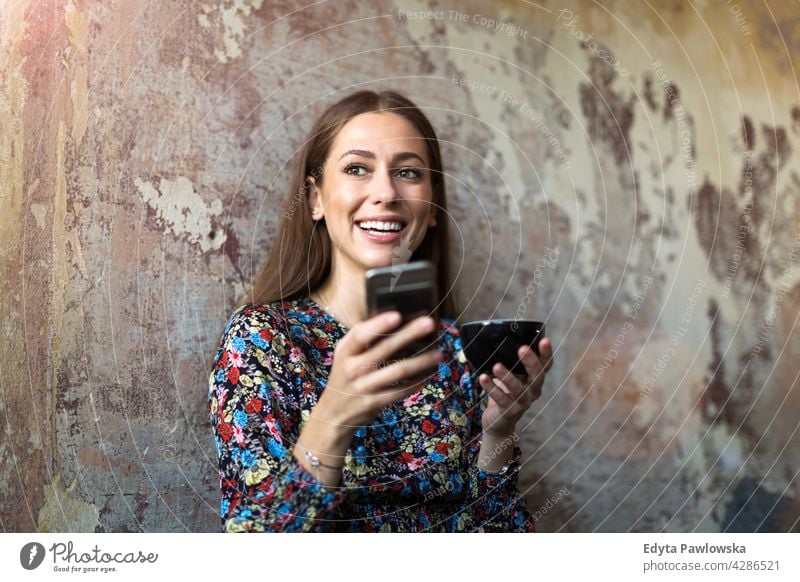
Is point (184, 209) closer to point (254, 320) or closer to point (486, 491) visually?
point (254, 320)

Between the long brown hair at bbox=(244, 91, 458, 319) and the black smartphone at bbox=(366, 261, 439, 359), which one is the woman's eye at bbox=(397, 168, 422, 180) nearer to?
the long brown hair at bbox=(244, 91, 458, 319)

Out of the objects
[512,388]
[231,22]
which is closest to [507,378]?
[512,388]

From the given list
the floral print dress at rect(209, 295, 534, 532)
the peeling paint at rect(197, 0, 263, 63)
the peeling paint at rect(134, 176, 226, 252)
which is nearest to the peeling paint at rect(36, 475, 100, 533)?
the floral print dress at rect(209, 295, 534, 532)

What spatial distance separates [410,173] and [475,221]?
20 centimetres

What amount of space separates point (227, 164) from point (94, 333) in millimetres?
241

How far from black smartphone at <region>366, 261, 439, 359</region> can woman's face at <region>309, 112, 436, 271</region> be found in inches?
6.5

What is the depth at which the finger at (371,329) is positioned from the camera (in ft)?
2.03

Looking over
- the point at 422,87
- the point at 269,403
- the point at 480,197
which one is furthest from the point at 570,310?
the point at 269,403

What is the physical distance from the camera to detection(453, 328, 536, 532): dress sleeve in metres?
0.86

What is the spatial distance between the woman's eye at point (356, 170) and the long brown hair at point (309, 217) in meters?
0.04

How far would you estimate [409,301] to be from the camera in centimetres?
66

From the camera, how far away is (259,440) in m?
0.68
